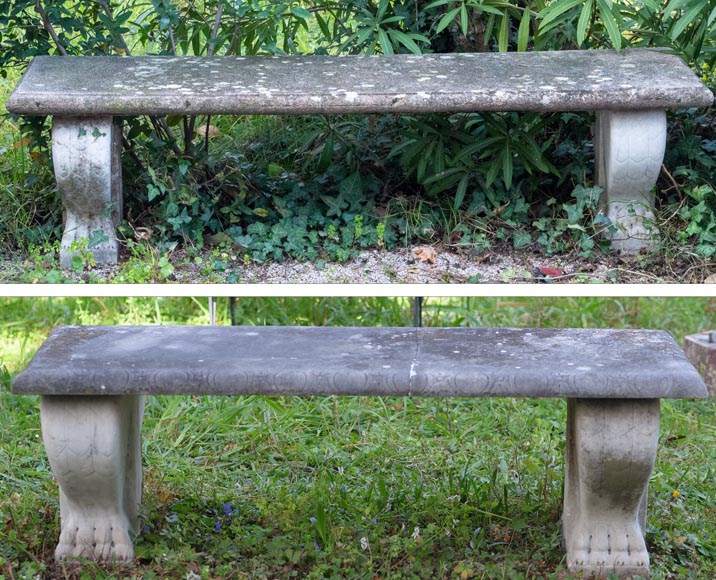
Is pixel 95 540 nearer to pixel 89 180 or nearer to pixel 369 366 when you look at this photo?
pixel 369 366

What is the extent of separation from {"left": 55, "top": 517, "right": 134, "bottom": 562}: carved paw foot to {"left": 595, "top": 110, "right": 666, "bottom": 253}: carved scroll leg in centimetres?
200

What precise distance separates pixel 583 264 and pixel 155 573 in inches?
72.1

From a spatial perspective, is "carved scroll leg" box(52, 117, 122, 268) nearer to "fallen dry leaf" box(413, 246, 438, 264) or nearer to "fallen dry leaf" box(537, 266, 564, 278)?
"fallen dry leaf" box(413, 246, 438, 264)

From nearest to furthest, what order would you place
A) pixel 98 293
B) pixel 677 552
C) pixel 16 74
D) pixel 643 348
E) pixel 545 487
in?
pixel 643 348, pixel 677 552, pixel 545 487, pixel 98 293, pixel 16 74

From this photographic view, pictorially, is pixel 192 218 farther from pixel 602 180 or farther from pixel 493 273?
pixel 602 180

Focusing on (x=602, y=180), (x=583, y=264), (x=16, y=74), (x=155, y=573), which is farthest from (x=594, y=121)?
(x=16, y=74)

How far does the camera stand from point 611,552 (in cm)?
267

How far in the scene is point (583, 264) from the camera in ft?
11.4

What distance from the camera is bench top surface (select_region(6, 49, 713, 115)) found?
125 inches

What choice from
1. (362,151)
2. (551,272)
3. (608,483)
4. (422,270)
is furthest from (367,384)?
(362,151)

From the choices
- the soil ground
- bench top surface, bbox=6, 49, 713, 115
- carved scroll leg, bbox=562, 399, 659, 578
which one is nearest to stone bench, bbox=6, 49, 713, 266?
bench top surface, bbox=6, 49, 713, 115

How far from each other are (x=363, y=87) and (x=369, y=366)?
121 cm

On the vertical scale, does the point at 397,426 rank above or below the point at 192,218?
below

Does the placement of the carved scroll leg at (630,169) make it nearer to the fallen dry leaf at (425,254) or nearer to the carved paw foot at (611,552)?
the fallen dry leaf at (425,254)
